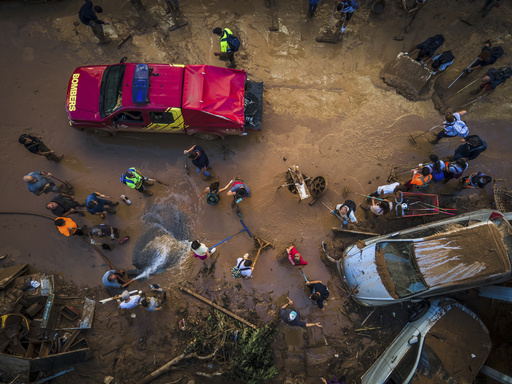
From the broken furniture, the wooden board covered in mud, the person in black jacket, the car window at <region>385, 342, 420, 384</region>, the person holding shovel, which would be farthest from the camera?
the wooden board covered in mud

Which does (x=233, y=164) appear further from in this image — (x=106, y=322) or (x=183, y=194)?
(x=106, y=322)

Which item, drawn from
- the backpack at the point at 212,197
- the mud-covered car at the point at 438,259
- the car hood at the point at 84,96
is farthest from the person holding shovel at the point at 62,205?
the mud-covered car at the point at 438,259

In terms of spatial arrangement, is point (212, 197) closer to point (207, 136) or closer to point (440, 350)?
point (207, 136)

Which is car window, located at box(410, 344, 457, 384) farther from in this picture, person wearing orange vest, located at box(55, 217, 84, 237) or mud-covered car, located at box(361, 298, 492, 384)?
person wearing orange vest, located at box(55, 217, 84, 237)

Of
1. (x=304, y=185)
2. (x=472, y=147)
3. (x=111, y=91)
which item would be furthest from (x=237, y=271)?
(x=472, y=147)

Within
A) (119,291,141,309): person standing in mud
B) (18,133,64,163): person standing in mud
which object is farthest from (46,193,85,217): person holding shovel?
(119,291,141,309): person standing in mud

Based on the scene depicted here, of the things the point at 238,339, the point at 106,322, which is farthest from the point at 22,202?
the point at 238,339
